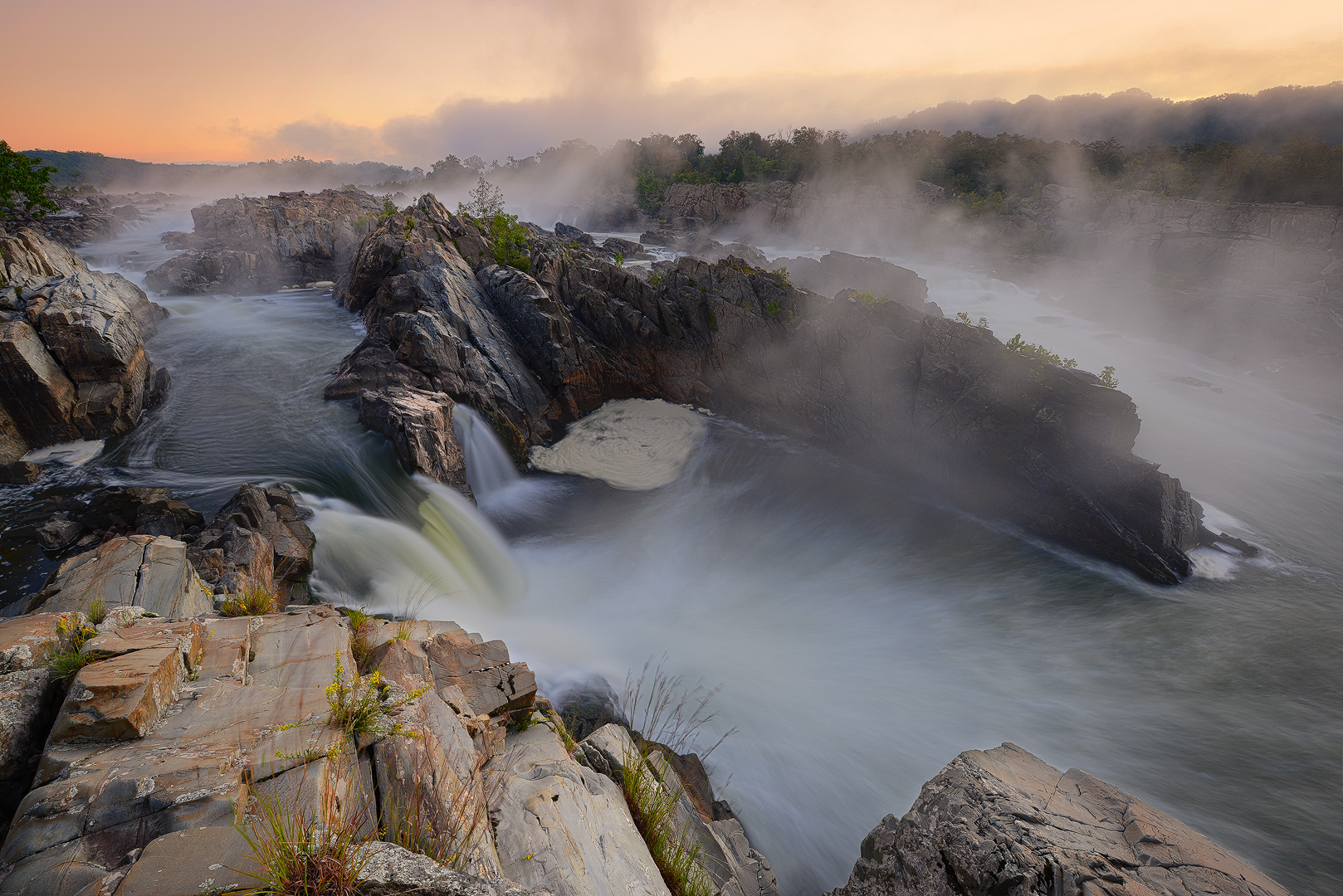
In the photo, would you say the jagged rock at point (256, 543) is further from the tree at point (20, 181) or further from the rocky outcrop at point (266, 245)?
the rocky outcrop at point (266, 245)

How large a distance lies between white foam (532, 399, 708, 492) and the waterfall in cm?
128

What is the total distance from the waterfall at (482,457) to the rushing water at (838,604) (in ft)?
0.28

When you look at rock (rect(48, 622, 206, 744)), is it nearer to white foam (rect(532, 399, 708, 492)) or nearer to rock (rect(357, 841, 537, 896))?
rock (rect(357, 841, 537, 896))

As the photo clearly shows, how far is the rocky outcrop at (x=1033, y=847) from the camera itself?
3.66 meters

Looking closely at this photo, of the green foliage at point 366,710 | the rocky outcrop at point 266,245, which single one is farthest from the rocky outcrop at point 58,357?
the rocky outcrop at point 266,245

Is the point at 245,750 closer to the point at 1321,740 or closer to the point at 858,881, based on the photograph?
the point at 858,881

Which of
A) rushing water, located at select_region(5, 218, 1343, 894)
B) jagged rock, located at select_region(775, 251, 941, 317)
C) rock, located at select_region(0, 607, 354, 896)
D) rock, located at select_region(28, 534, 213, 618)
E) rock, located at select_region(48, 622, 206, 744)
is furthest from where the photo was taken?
jagged rock, located at select_region(775, 251, 941, 317)

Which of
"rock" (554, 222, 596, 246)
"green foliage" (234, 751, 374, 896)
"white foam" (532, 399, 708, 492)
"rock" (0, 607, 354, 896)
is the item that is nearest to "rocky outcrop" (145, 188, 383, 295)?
"rock" (554, 222, 596, 246)

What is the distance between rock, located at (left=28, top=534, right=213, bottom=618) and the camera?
19.0 ft

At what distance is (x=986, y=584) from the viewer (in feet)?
43.7

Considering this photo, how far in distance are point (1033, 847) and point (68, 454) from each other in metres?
19.1

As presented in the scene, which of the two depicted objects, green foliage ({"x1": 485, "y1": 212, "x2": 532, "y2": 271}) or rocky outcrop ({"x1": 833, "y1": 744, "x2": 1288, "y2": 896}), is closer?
rocky outcrop ({"x1": 833, "y1": 744, "x2": 1288, "y2": 896})

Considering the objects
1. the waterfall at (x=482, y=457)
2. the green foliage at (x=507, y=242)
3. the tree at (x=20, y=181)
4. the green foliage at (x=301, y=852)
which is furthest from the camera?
the green foliage at (x=507, y=242)

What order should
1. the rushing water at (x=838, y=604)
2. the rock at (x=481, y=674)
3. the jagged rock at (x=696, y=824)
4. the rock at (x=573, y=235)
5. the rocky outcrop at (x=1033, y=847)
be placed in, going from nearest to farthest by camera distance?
1. the rocky outcrop at (x=1033, y=847)
2. the jagged rock at (x=696, y=824)
3. the rock at (x=481, y=674)
4. the rushing water at (x=838, y=604)
5. the rock at (x=573, y=235)
